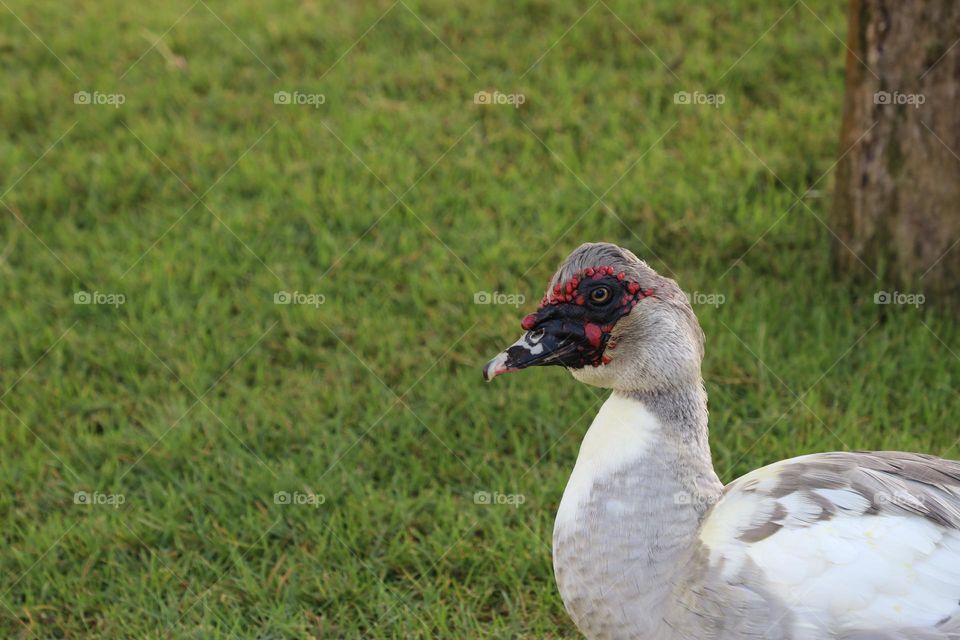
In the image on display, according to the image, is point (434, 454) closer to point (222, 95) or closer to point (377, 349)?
point (377, 349)

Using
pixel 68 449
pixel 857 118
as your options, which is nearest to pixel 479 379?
pixel 68 449

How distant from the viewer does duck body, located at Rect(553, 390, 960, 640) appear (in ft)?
8.45

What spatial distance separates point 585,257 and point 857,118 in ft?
7.88

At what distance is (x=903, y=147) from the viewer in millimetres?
4527

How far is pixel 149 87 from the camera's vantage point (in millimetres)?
6219
